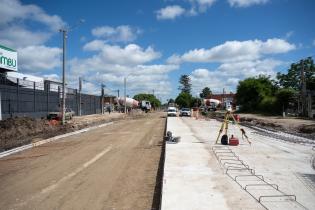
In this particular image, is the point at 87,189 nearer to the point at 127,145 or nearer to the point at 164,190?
the point at 164,190

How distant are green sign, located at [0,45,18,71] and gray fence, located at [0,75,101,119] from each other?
145 cm

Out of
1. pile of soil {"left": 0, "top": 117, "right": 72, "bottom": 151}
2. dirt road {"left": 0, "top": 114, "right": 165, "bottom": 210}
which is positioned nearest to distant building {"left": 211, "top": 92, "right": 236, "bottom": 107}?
dirt road {"left": 0, "top": 114, "right": 165, "bottom": 210}

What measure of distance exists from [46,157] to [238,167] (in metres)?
8.45

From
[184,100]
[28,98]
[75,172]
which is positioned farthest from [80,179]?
[184,100]

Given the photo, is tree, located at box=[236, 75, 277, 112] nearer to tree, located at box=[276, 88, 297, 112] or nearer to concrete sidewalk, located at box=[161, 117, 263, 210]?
tree, located at box=[276, 88, 297, 112]

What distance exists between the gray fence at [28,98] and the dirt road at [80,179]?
24.2 meters

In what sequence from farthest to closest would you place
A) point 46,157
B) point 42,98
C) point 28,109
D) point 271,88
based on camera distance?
point 271,88 → point 42,98 → point 28,109 → point 46,157

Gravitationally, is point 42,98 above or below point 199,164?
above

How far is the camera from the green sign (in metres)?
45.0

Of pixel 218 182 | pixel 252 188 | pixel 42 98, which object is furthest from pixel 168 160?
pixel 42 98

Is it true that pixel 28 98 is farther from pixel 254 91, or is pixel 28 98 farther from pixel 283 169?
pixel 254 91

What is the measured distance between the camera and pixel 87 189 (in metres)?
10.1

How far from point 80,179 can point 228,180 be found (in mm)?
4400

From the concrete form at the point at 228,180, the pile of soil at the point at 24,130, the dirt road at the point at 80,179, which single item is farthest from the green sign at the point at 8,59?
the concrete form at the point at 228,180
